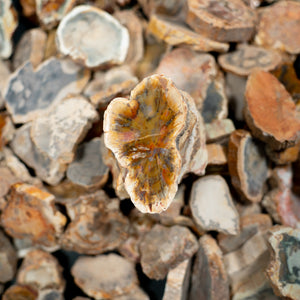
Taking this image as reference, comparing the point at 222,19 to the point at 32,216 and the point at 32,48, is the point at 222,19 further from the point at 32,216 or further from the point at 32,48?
the point at 32,216

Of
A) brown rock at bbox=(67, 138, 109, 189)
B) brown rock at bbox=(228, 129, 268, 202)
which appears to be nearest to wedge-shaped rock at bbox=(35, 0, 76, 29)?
brown rock at bbox=(67, 138, 109, 189)

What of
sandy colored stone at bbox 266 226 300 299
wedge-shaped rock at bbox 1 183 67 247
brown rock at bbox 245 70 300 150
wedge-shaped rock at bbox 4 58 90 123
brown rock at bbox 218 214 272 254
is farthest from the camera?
wedge-shaped rock at bbox 4 58 90 123

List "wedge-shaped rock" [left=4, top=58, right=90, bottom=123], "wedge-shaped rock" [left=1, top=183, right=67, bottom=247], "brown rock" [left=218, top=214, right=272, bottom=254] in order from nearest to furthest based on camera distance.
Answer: "brown rock" [left=218, top=214, right=272, bottom=254], "wedge-shaped rock" [left=1, top=183, right=67, bottom=247], "wedge-shaped rock" [left=4, top=58, right=90, bottom=123]

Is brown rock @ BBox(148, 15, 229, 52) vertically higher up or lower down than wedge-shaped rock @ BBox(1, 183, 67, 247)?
higher up

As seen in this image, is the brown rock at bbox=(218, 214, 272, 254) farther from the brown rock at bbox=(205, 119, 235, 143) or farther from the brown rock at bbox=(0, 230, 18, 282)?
the brown rock at bbox=(0, 230, 18, 282)

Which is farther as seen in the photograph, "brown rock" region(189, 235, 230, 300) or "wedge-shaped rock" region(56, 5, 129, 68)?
"wedge-shaped rock" region(56, 5, 129, 68)

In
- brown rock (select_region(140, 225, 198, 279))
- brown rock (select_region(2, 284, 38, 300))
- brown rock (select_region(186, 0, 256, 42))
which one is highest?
brown rock (select_region(186, 0, 256, 42))

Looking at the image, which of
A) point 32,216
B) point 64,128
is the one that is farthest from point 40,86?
point 32,216

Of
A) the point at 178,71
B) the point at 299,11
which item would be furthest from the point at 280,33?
the point at 178,71

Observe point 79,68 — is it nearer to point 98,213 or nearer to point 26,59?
point 26,59
